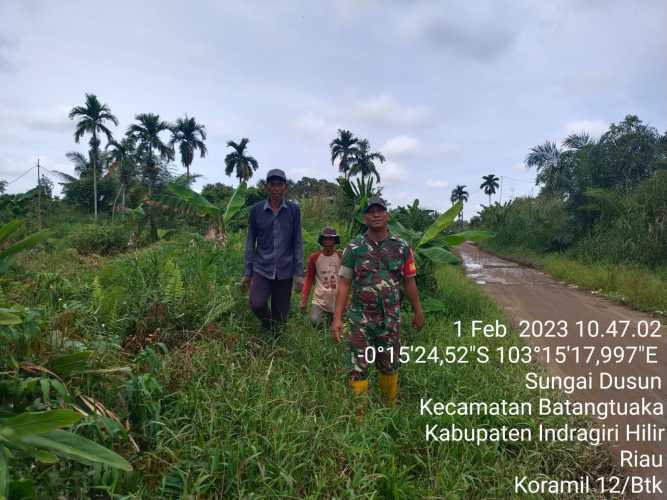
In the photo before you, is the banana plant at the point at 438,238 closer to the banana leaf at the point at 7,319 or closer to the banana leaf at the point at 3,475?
the banana leaf at the point at 7,319

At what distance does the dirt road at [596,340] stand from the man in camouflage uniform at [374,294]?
1.68 metres

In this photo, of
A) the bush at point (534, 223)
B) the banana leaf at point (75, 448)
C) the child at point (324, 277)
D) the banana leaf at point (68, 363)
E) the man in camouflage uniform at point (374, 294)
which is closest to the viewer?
the banana leaf at point (75, 448)

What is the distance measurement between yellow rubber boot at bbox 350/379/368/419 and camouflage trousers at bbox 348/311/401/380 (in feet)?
0.11

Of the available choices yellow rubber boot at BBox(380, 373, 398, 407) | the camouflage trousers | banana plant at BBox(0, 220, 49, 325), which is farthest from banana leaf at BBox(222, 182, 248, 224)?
banana plant at BBox(0, 220, 49, 325)

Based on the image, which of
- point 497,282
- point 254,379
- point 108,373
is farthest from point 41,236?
point 497,282

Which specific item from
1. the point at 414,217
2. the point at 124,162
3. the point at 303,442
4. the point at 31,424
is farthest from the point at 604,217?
the point at 124,162

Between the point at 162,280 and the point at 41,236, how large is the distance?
2017 mm

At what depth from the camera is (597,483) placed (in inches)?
98.1

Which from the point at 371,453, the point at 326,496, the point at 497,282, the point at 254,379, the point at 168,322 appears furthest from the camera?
the point at 497,282

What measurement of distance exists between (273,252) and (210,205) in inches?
141

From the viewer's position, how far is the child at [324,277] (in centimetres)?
429

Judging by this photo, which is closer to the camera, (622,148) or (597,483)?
(597,483)

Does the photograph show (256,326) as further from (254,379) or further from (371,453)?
(371,453)

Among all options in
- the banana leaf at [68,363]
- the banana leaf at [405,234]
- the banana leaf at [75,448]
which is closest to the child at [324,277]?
the banana leaf at [405,234]
